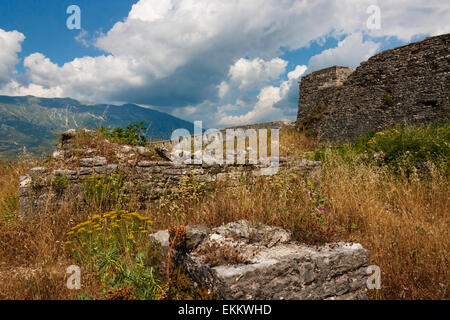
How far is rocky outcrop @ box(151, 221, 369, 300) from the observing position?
6.18ft

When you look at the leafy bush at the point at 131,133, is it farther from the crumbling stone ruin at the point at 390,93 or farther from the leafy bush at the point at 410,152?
the crumbling stone ruin at the point at 390,93

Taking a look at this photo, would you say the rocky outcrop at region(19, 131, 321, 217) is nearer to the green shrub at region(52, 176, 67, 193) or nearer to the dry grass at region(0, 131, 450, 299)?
the green shrub at region(52, 176, 67, 193)

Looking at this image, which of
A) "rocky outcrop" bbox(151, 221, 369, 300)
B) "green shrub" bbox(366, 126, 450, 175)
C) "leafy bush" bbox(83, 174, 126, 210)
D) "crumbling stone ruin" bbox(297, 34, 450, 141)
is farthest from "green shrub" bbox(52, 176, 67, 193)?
"crumbling stone ruin" bbox(297, 34, 450, 141)

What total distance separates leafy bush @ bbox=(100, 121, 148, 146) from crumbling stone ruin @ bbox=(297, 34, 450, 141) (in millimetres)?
7461

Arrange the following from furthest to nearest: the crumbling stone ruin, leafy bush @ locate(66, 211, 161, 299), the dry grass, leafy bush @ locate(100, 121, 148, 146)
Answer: the crumbling stone ruin, leafy bush @ locate(100, 121, 148, 146), the dry grass, leafy bush @ locate(66, 211, 161, 299)

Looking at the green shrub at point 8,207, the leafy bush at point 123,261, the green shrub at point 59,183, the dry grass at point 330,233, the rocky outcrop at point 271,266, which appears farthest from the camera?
the green shrub at point 59,183

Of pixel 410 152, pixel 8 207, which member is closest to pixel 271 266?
pixel 8 207

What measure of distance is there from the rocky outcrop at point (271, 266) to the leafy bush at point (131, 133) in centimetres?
450

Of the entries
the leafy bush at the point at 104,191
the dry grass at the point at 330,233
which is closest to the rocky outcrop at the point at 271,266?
the dry grass at the point at 330,233

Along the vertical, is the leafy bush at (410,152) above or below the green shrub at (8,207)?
above

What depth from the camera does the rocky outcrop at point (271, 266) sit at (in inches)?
74.1
